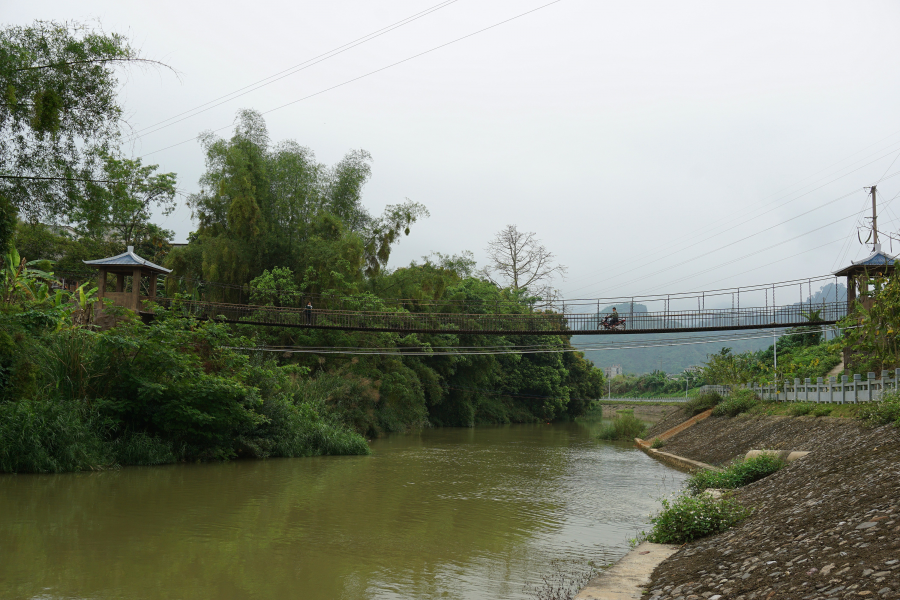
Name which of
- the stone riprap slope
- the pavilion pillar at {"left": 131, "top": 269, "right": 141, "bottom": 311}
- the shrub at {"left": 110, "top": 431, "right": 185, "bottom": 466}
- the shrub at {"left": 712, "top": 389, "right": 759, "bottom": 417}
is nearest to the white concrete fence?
the shrub at {"left": 712, "top": 389, "right": 759, "bottom": 417}

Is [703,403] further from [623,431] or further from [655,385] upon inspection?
[655,385]

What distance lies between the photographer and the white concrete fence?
12875mm

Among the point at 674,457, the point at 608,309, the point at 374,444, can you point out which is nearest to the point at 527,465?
the point at 674,457

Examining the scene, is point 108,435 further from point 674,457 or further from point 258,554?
point 674,457

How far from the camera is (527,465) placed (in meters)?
18.3

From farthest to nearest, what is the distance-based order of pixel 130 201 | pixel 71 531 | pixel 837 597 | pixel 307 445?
pixel 307 445 < pixel 130 201 < pixel 71 531 < pixel 837 597

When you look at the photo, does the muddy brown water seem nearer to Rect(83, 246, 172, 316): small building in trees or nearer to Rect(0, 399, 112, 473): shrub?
Rect(0, 399, 112, 473): shrub

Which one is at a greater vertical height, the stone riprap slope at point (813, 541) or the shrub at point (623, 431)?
the stone riprap slope at point (813, 541)

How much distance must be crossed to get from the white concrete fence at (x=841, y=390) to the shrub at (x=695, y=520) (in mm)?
7218

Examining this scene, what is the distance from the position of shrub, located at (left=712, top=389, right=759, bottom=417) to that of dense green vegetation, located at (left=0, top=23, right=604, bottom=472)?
10060mm

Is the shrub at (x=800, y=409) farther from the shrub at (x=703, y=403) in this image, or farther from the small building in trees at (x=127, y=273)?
the small building in trees at (x=127, y=273)

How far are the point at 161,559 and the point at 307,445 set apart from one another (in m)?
11.5

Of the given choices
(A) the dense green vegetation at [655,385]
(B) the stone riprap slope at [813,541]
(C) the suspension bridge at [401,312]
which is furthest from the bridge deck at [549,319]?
(A) the dense green vegetation at [655,385]

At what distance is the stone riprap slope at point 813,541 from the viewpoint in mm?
3789
